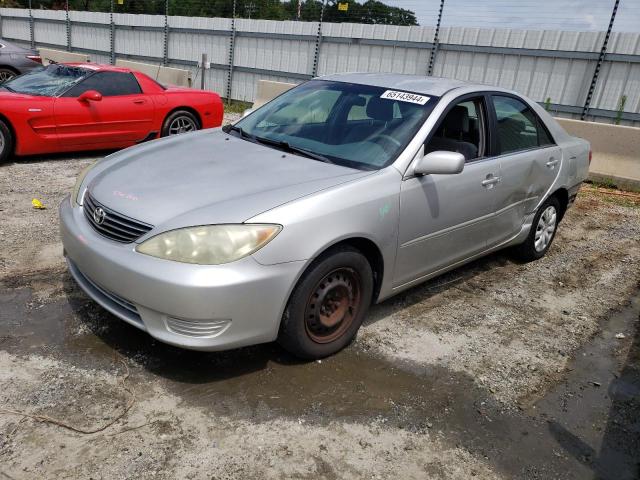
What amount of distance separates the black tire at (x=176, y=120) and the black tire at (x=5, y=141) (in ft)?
6.64

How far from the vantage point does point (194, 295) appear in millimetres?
2541

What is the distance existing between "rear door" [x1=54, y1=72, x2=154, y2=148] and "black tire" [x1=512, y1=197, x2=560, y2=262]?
5462mm

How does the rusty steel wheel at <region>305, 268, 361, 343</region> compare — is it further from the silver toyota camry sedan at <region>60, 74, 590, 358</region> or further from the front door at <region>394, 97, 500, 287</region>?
the front door at <region>394, 97, 500, 287</region>

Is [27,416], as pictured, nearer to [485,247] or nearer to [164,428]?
[164,428]

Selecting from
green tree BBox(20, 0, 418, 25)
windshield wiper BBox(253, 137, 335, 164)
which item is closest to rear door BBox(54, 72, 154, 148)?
windshield wiper BBox(253, 137, 335, 164)

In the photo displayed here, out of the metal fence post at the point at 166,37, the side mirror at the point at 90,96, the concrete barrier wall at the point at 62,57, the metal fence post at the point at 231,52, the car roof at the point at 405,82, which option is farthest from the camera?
the metal fence post at the point at 166,37

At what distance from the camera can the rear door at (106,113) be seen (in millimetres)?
6984

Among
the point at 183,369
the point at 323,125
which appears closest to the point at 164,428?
the point at 183,369

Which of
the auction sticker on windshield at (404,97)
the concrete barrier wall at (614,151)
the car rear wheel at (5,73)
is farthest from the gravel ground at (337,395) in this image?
the car rear wheel at (5,73)

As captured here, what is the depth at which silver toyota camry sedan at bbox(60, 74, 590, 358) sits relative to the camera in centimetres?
264

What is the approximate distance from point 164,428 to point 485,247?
2.81 meters

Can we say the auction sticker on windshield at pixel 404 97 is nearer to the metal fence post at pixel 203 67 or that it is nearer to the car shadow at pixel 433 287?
the car shadow at pixel 433 287

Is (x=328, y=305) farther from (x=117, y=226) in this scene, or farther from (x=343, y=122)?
(x=343, y=122)

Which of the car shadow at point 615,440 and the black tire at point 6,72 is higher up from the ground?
the black tire at point 6,72
